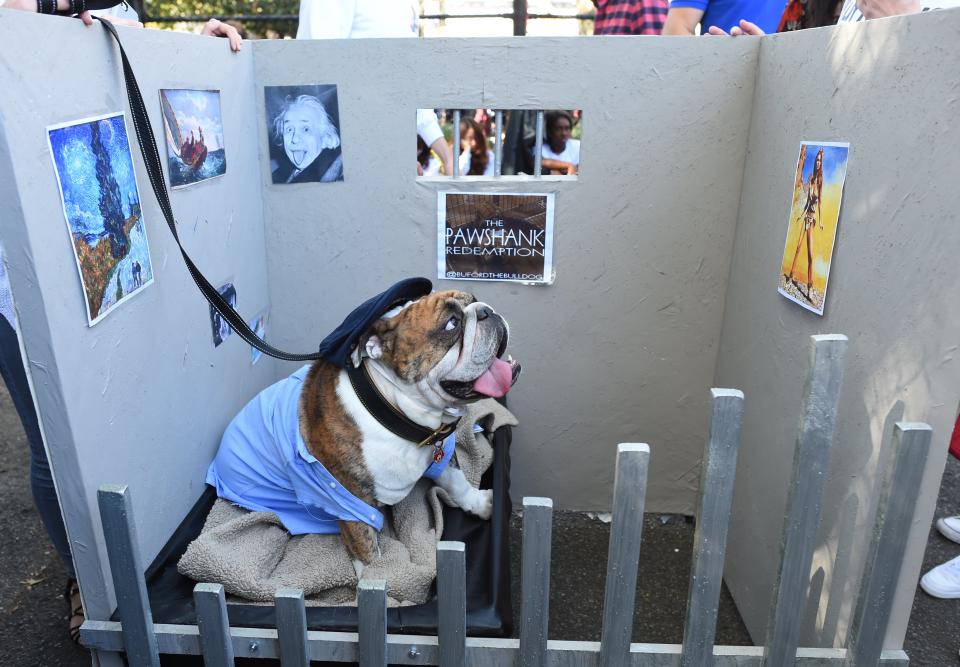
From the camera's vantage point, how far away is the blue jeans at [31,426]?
1.96m

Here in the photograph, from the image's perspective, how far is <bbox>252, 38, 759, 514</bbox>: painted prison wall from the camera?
9.36 ft

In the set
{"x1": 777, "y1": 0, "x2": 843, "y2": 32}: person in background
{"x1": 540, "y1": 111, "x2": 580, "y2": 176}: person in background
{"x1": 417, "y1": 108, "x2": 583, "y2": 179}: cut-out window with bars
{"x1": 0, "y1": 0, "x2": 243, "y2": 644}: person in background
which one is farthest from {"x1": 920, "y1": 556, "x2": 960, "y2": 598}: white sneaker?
{"x1": 540, "y1": 111, "x2": 580, "y2": 176}: person in background

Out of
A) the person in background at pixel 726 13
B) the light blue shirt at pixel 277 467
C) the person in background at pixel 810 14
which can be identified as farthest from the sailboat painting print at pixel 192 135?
the person in background at pixel 810 14

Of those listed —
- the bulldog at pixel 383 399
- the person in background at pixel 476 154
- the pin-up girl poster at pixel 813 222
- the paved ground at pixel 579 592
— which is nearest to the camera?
the pin-up girl poster at pixel 813 222

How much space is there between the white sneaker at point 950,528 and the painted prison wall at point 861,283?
3.90 ft

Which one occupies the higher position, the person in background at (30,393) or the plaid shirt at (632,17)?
the plaid shirt at (632,17)

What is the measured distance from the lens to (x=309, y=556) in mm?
2400

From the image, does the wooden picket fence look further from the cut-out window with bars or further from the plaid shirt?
the cut-out window with bars

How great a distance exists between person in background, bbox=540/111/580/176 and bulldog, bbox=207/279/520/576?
3926 millimetres

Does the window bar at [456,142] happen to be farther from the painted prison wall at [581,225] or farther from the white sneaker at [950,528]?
the white sneaker at [950,528]

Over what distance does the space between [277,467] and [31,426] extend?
0.75 metres

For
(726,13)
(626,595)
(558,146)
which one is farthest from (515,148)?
(626,595)

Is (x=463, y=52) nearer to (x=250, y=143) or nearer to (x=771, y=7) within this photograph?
(x=250, y=143)

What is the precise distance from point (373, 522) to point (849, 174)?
177 cm
